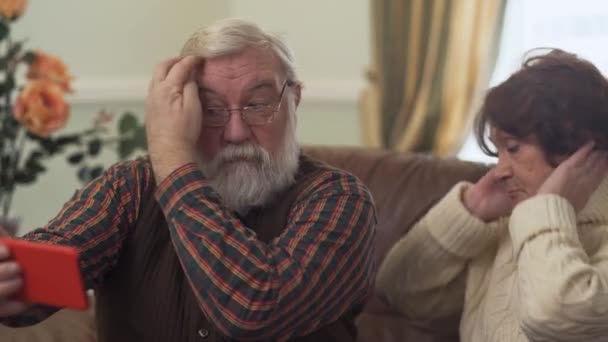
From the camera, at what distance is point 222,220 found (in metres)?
1.26

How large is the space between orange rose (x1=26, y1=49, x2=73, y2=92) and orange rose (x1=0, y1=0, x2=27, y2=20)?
0.14 metres

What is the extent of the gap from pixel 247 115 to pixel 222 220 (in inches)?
11.6

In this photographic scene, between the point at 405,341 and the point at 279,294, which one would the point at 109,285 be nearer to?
the point at 279,294

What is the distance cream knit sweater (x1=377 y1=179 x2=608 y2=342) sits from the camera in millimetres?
1230

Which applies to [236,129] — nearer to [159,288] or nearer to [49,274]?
[159,288]

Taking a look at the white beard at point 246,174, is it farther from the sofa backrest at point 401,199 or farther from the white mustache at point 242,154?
the sofa backrest at point 401,199

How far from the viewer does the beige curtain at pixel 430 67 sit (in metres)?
2.72

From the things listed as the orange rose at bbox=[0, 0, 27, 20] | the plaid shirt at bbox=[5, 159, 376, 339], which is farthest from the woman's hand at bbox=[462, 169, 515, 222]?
the orange rose at bbox=[0, 0, 27, 20]

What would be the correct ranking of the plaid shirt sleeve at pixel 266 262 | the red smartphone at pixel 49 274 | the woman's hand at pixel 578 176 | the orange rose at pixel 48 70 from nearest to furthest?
the red smartphone at pixel 49 274 < the plaid shirt sleeve at pixel 266 262 < the woman's hand at pixel 578 176 < the orange rose at pixel 48 70

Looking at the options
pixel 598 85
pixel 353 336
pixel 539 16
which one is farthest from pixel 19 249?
pixel 539 16

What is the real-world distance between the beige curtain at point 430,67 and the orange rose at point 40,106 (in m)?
1.28

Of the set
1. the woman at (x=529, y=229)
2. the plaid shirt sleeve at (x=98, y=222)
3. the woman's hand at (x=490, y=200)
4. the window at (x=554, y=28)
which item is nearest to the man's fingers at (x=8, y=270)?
the plaid shirt sleeve at (x=98, y=222)

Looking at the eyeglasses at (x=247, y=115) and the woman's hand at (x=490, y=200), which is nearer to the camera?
the eyeglasses at (x=247, y=115)

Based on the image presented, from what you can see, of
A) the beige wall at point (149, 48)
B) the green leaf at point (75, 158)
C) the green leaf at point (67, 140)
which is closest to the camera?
the green leaf at point (67, 140)
